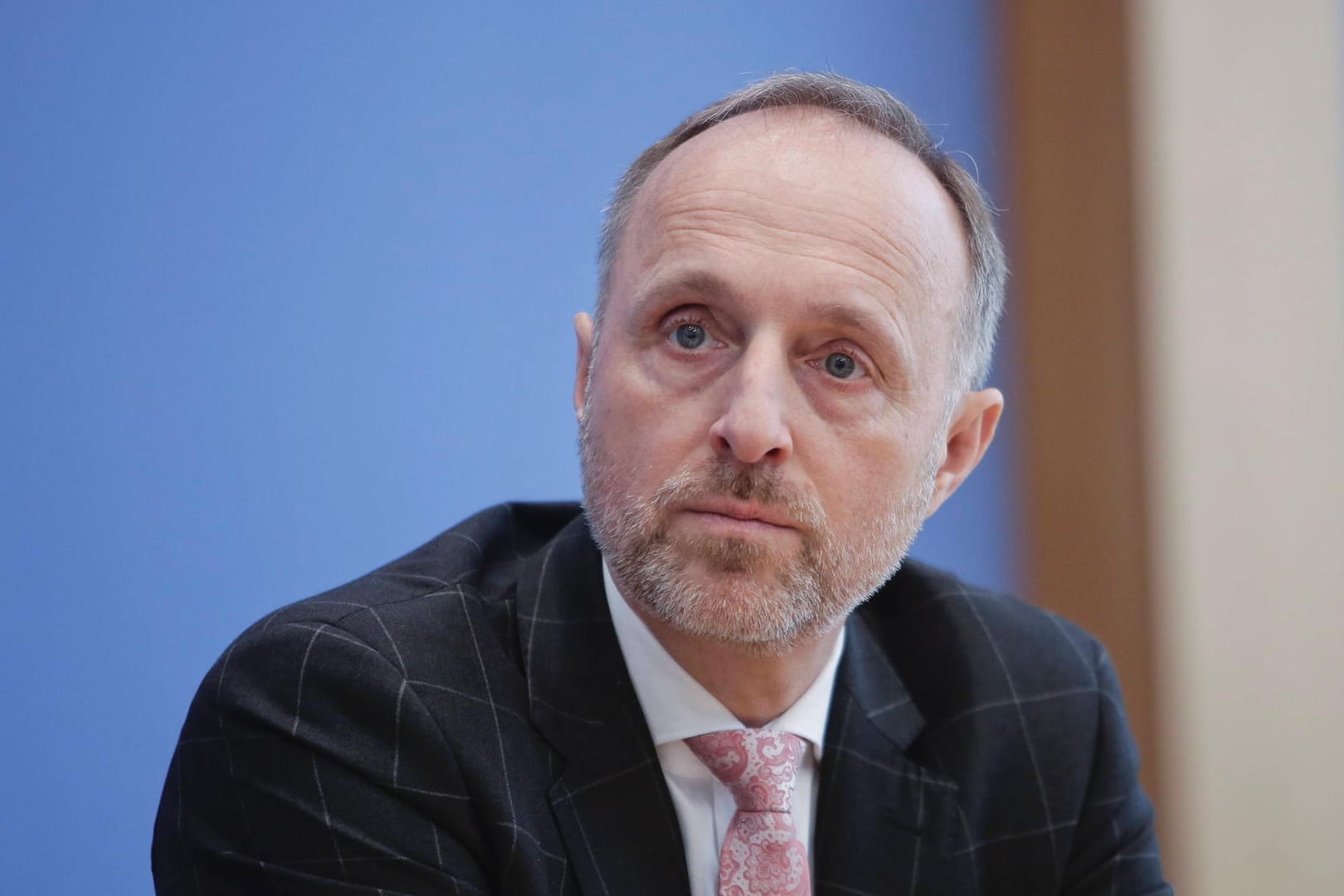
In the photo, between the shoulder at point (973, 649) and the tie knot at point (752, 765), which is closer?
the tie knot at point (752, 765)

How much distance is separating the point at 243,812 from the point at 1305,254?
99.6 inches

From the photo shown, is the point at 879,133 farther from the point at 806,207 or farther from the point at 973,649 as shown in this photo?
the point at 973,649

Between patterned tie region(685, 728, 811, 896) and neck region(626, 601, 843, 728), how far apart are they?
0.08m

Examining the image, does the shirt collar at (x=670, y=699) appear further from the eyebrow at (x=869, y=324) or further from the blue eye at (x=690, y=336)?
the eyebrow at (x=869, y=324)

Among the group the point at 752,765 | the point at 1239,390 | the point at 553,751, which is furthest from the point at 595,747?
the point at 1239,390

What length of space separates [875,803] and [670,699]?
32 cm

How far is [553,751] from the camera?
1.60 metres

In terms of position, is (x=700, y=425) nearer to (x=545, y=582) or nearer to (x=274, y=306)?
(x=545, y=582)

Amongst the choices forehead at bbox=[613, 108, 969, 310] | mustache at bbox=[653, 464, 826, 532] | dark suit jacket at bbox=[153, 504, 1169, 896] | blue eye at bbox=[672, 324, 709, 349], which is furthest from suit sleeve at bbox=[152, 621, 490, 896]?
forehead at bbox=[613, 108, 969, 310]

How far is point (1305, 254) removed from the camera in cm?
290

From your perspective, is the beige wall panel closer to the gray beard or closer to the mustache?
the gray beard

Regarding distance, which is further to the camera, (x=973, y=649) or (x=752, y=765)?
(x=973, y=649)

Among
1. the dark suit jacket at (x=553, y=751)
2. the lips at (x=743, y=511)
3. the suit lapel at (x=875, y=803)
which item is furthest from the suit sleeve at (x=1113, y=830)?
the lips at (x=743, y=511)

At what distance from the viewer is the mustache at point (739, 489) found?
149 cm
